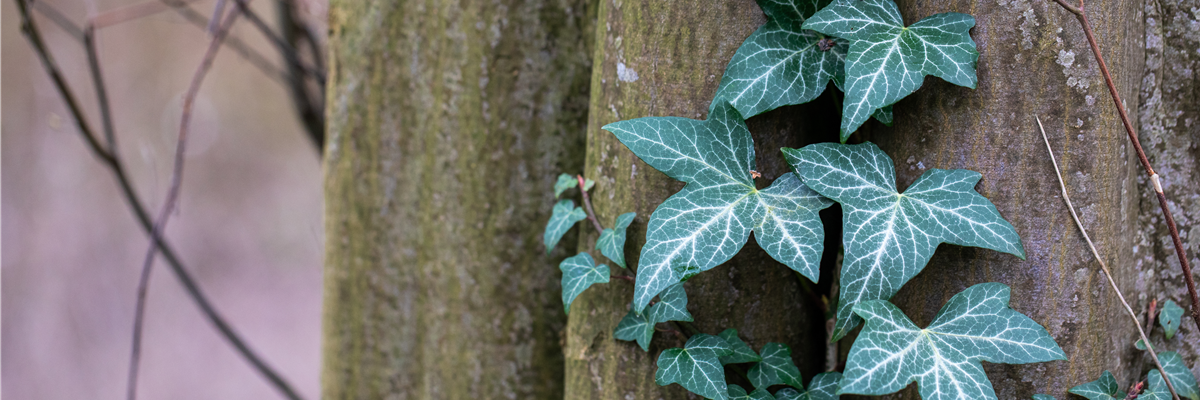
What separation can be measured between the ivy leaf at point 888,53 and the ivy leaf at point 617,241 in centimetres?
24

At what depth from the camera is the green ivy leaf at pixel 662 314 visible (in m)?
0.62

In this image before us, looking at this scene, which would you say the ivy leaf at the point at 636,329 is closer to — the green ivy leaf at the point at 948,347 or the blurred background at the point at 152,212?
the green ivy leaf at the point at 948,347

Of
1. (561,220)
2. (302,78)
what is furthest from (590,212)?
(302,78)

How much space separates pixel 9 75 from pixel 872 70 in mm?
3611

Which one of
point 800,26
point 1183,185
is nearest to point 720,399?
point 800,26

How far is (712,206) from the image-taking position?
0.57 meters

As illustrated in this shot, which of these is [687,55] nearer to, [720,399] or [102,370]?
[720,399]

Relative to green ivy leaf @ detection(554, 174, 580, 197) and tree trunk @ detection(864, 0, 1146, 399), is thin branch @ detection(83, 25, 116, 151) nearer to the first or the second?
green ivy leaf @ detection(554, 174, 580, 197)

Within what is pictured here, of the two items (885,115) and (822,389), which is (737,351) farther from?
(885,115)

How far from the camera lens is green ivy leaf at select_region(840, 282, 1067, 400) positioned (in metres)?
0.52

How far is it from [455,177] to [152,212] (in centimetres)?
249

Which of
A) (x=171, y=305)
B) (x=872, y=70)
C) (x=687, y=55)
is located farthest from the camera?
(x=171, y=305)

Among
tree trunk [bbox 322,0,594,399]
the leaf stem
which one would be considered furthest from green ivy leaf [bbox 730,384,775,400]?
tree trunk [bbox 322,0,594,399]

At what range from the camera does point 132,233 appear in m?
3.06
